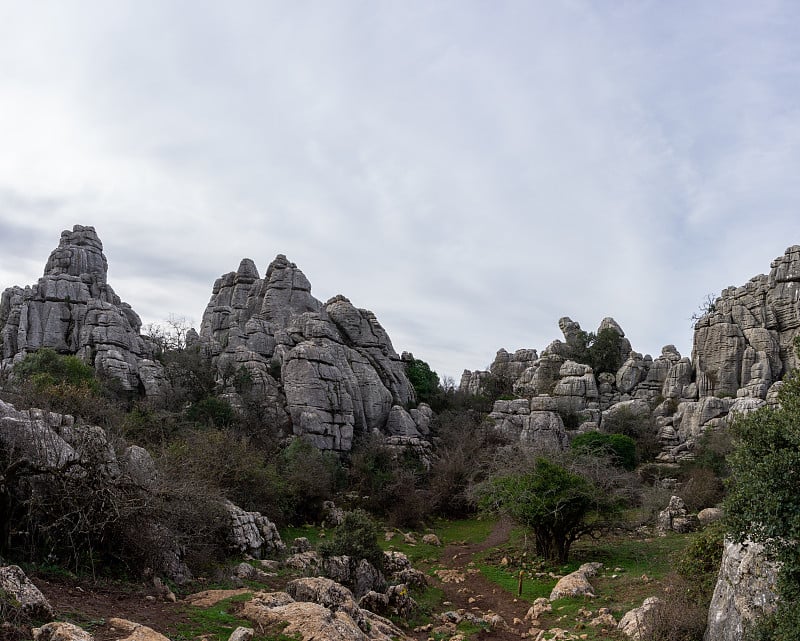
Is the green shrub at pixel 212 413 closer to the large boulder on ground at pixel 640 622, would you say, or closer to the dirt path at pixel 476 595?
the dirt path at pixel 476 595

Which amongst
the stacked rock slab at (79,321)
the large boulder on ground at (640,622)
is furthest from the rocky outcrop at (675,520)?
the stacked rock slab at (79,321)

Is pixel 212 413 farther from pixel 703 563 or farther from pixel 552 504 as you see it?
pixel 703 563

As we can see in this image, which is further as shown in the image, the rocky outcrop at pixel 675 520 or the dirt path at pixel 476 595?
the rocky outcrop at pixel 675 520

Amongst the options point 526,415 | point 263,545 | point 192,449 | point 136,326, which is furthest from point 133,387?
point 526,415

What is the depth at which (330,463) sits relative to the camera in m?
32.5

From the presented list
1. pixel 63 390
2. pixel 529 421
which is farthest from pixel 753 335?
pixel 63 390

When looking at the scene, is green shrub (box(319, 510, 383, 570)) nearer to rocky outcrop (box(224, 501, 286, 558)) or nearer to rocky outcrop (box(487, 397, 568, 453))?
rocky outcrop (box(224, 501, 286, 558))

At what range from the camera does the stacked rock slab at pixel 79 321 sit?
40.5 metres

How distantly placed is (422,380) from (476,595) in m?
33.3

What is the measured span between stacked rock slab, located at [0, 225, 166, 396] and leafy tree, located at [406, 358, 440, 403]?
20.7 metres

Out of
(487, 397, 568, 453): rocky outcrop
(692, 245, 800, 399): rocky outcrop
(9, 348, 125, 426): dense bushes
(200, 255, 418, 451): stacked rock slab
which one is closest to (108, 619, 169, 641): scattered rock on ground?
(9, 348, 125, 426): dense bushes

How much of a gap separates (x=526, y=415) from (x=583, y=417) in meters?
6.91

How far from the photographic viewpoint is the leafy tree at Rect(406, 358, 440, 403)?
51.9 meters

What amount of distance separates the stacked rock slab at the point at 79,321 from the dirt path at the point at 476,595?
22.9 metres
